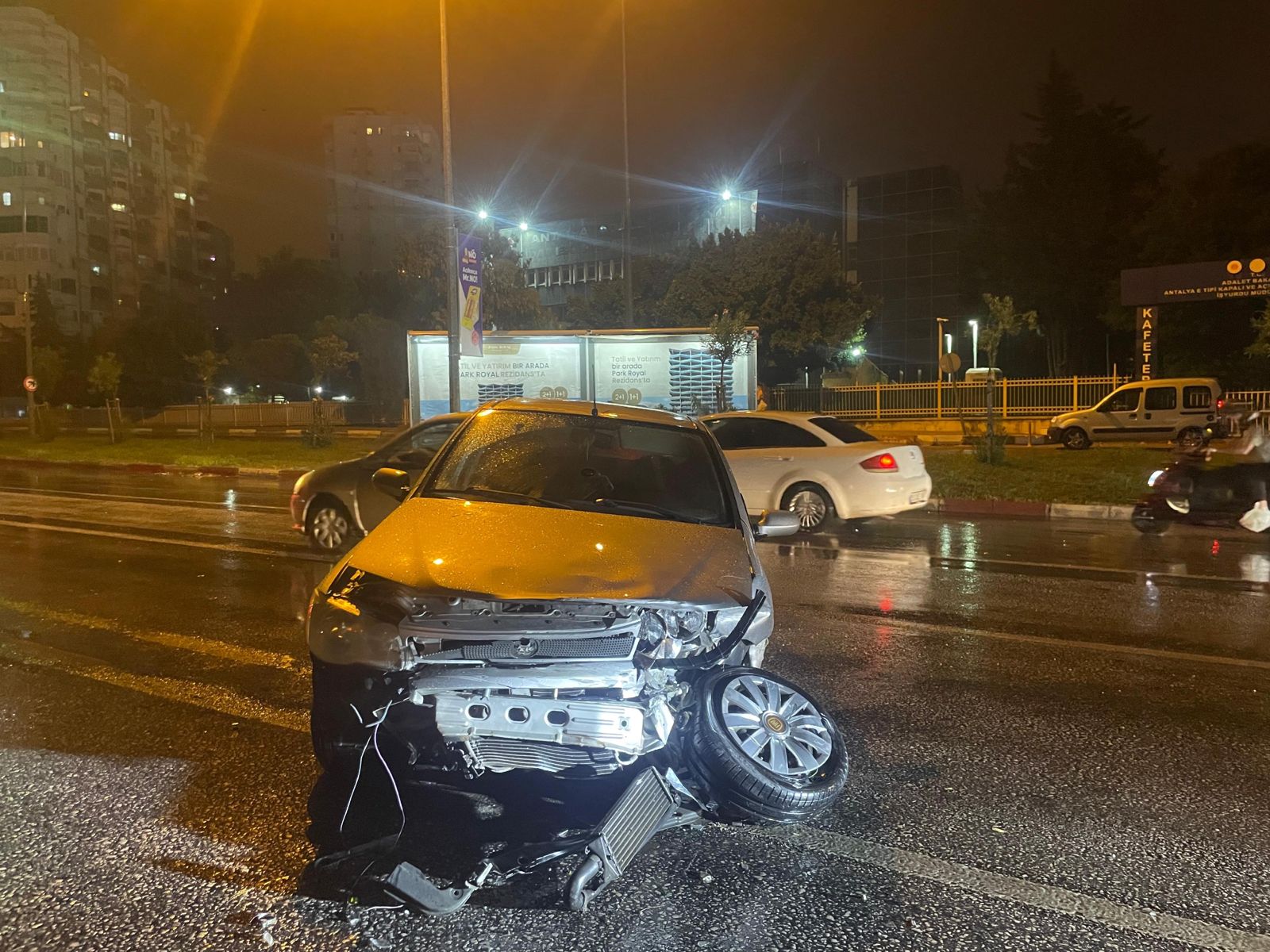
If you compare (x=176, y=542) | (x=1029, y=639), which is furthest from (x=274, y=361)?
(x=1029, y=639)

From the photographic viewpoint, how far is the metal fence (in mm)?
31438

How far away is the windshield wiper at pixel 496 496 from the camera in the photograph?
4809mm

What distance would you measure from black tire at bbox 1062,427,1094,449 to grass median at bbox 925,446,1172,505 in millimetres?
4840

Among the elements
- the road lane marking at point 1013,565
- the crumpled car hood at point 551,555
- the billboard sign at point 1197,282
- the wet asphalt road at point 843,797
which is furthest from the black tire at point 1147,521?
the billboard sign at point 1197,282

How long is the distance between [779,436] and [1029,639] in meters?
5.80

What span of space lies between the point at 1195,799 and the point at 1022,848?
1002 millimetres

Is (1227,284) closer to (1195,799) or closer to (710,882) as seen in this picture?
(1195,799)

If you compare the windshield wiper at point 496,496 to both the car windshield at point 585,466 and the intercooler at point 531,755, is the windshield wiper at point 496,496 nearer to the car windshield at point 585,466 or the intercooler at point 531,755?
the car windshield at point 585,466

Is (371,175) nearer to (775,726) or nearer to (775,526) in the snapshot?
(775,526)

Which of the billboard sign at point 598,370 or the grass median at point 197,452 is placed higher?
the billboard sign at point 598,370

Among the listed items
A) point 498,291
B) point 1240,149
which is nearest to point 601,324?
point 498,291

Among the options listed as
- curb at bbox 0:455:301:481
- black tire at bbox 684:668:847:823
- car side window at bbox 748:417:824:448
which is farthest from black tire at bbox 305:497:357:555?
curb at bbox 0:455:301:481

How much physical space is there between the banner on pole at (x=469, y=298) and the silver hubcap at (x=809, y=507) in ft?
29.5

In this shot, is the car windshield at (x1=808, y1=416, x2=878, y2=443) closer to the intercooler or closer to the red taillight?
the red taillight
